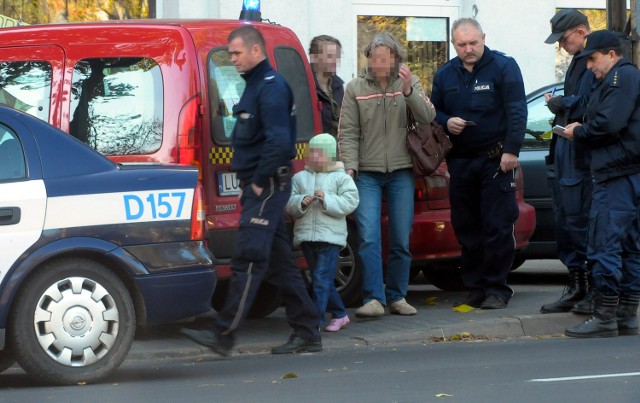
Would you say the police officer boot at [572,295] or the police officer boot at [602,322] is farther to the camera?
the police officer boot at [572,295]

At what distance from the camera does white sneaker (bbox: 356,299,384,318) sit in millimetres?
9555

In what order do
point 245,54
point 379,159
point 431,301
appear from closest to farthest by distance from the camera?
point 245,54 → point 379,159 → point 431,301

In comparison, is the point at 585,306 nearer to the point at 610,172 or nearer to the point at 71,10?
the point at 610,172

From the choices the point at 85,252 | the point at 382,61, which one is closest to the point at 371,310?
the point at 382,61

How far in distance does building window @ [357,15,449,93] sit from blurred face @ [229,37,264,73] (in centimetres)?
984

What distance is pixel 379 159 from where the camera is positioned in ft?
31.7

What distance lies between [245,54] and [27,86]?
146cm

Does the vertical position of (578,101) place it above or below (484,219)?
above

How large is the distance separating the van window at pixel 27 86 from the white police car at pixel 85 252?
112 cm

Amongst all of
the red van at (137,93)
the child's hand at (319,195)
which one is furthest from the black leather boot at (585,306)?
the red van at (137,93)

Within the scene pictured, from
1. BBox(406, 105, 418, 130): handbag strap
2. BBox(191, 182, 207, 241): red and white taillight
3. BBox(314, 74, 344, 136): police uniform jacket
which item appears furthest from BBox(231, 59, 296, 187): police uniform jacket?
BBox(314, 74, 344, 136): police uniform jacket

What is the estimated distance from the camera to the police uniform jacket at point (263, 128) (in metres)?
7.84

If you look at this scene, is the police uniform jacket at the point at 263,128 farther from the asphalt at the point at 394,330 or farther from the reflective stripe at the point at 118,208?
the asphalt at the point at 394,330

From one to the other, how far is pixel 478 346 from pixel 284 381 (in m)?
1.80
